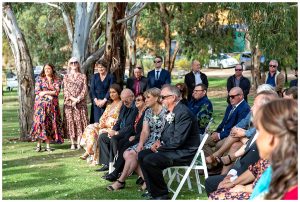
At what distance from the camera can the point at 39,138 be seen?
12.4m

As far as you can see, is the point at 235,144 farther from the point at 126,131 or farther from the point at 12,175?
the point at 12,175

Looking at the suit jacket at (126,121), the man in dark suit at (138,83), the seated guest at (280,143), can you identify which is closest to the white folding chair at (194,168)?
the suit jacket at (126,121)

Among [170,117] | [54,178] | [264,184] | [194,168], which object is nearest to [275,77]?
[54,178]

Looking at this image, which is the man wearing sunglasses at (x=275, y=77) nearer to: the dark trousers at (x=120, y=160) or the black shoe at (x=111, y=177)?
the dark trousers at (x=120, y=160)

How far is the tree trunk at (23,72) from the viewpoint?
1434cm

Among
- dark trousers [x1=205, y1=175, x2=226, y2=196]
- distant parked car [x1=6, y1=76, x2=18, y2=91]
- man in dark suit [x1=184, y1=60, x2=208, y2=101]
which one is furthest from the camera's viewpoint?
distant parked car [x1=6, y1=76, x2=18, y2=91]

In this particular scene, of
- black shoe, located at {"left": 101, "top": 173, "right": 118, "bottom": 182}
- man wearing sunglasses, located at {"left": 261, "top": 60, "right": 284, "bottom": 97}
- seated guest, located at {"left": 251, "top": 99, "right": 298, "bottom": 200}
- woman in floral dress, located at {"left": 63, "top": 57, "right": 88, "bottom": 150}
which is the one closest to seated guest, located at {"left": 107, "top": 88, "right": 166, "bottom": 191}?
black shoe, located at {"left": 101, "top": 173, "right": 118, "bottom": 182}

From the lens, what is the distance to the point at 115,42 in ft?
51.3

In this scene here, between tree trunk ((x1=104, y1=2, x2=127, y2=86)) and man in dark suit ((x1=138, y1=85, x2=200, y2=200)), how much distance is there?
7.81 metres

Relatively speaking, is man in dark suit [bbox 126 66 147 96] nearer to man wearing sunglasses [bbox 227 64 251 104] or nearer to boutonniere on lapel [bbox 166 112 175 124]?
man wearing sunglasses [bbox 227 64 251 104]

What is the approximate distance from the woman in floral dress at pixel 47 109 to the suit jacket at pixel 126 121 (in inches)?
113

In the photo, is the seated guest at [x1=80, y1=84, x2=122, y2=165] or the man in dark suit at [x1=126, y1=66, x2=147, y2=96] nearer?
the seated guest at [x1=80, y1=84, x2=122, y2=165]

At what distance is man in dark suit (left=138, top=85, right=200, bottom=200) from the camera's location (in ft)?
24.7

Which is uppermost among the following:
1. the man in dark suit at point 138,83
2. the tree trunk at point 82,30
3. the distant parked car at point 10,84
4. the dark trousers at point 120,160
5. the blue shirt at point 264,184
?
the tree trunk at point 82,30
